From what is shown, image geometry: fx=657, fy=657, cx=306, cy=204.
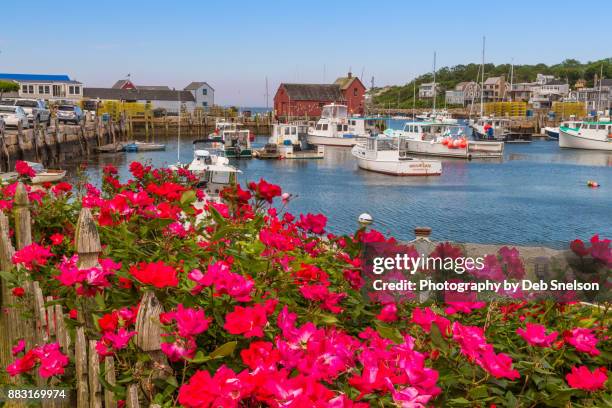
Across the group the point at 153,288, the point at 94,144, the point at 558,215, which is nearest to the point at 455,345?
the point at 153,288

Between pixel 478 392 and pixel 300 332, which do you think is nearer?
pixel 478 392

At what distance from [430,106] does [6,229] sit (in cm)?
18347

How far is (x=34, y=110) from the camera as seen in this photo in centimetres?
4403

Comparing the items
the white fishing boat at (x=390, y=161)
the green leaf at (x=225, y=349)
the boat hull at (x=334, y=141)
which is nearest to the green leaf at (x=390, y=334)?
the green leaf at (x=225, y=349)

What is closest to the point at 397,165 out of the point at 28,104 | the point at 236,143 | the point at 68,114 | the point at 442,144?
the point at 442,144

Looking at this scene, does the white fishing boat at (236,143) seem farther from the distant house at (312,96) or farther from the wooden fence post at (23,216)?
the wooden fence post at (23,216)

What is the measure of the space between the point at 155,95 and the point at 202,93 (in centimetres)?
1200

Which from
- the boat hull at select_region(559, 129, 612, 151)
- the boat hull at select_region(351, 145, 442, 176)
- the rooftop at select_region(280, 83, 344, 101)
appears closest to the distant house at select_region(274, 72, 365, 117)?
the rooftop at select_region(280, 83, 344, 101)

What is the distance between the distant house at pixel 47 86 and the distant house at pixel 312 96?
30.9 m

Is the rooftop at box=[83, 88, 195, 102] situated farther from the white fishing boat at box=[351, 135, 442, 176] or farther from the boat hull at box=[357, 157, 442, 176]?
the boat hull at box=[357, 157, 442, 176]

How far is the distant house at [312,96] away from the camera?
104 meters

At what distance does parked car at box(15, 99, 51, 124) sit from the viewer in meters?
43.4

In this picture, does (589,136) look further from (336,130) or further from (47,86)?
(47,86)

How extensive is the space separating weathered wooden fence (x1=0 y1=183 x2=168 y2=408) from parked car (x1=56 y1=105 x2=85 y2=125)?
52.9 metres
